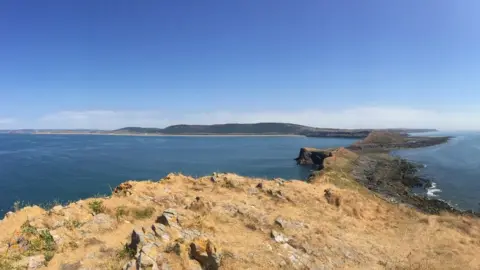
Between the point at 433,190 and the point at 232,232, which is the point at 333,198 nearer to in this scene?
the point at 232,232

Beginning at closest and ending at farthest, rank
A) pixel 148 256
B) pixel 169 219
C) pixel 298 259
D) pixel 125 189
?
pixel 148 256
pixel 298 259
pixel 169 219
pixel 125 189

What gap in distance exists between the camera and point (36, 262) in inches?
393

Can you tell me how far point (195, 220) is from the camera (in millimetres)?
13734

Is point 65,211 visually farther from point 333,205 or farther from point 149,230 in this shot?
point 333,205

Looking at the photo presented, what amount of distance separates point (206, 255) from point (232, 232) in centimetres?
335

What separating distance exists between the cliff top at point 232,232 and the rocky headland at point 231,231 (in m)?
0.04

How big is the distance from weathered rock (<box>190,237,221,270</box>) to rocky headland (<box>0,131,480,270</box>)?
0.03 m

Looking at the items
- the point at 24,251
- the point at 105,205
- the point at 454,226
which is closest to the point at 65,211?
the point at 105,205

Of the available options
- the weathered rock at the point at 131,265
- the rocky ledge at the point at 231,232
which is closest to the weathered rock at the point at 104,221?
the rocky ledge at the point at 231,232

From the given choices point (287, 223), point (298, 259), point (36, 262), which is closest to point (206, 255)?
point (298, 259)

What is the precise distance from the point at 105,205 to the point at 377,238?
13404 mm

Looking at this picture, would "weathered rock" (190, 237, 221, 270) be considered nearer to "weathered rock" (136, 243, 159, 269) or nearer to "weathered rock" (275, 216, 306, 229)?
"weathered rock" (136, 243, 159, 269)

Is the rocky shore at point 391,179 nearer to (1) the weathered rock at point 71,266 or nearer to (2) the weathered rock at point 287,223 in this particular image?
(2) the weathered rock at point 287,223

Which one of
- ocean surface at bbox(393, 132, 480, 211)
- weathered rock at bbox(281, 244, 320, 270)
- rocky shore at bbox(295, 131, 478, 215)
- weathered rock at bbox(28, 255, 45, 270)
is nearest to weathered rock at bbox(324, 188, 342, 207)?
weathered rock at bbox(281, 244, 320, 270)
